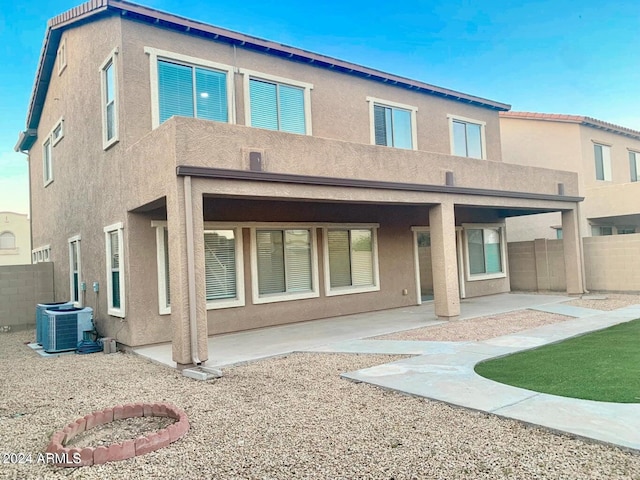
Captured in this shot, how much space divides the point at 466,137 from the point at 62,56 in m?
12.9

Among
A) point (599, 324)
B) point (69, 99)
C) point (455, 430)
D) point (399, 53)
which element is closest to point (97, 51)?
point (69, 99)

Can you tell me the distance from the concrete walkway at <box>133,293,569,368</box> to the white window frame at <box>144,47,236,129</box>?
4.73 metres

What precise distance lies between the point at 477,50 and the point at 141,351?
21.4 metres

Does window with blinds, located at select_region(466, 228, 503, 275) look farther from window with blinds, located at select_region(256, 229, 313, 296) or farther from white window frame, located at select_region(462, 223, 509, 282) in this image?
window with blinds, located at select_region(256, 229, 313, 296)

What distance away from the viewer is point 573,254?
15.3m

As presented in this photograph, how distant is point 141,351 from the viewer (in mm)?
9523

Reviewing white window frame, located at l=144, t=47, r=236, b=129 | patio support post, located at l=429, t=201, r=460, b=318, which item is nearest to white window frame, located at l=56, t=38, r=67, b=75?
white window frame, located at l=144, t=47, r=236, b=129

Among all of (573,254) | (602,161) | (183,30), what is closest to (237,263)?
(183,30)

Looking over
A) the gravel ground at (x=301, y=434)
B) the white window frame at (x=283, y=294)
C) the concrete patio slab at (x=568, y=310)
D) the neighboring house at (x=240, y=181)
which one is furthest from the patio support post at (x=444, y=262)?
the gravel ground at (x=301, y=434)

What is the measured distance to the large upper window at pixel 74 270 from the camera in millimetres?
13461

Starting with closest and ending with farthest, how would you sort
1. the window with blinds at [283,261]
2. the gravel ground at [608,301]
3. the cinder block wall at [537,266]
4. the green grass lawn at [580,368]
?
the green grass lawn at [580,368]
the window with blinds at [283,261]
the gravel ground at [608,301]
the cinder block wall at [537,266]

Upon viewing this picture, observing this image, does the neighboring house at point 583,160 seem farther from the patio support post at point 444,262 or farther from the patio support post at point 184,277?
the patio support post at point 184,277

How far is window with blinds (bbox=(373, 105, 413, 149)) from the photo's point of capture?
46.3ft

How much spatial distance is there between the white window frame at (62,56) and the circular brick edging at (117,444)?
11.8 meters
